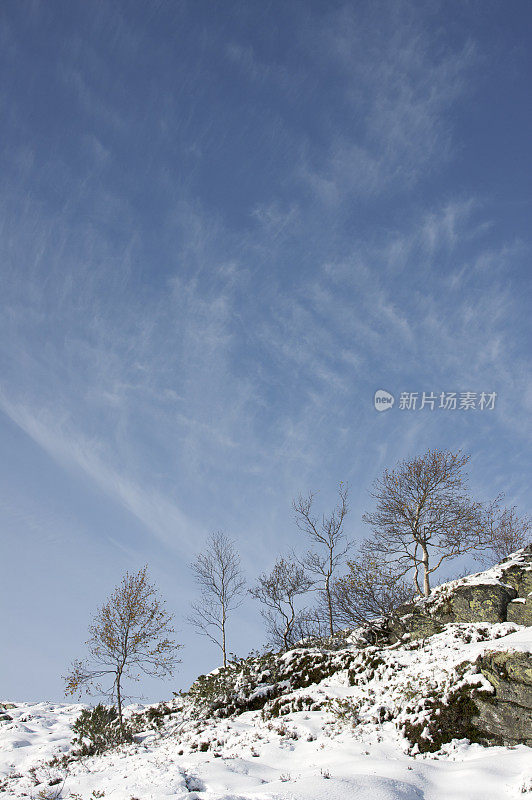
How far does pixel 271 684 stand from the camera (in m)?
21.3

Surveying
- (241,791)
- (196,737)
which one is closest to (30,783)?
(196,737)

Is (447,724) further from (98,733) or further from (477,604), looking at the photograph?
(98,733)

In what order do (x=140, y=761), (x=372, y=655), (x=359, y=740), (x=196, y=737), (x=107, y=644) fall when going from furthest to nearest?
(x=107, y=644)
(x=372, y=655)
(x=196, y=737)
(x=140, y=761)
(x=359, y=740)

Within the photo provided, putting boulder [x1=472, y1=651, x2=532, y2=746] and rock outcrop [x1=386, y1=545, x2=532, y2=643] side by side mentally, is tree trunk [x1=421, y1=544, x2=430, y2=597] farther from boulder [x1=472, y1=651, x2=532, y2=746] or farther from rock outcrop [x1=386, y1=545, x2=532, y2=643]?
boulder [x1=472, y1=651, x2=532, y2=746]

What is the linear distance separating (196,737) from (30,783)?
570 centimetres

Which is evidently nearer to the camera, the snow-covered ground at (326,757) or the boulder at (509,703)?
the snow-covered ground at (326,757)

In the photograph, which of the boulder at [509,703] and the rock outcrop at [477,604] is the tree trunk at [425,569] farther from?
the boulder at [509,703]

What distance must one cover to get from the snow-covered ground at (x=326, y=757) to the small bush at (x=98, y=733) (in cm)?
83

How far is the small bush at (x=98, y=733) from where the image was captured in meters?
20.2

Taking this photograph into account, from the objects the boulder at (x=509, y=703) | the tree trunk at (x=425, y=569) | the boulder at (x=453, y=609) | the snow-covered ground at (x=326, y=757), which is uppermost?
the tree trunk at (x=425, y=569)

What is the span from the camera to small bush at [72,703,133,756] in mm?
20188

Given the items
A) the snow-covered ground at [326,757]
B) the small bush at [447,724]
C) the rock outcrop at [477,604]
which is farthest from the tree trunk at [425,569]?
the small bush at [447,724]

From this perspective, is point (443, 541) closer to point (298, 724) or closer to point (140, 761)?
point (298, 724)

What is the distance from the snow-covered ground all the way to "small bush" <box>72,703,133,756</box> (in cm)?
83
